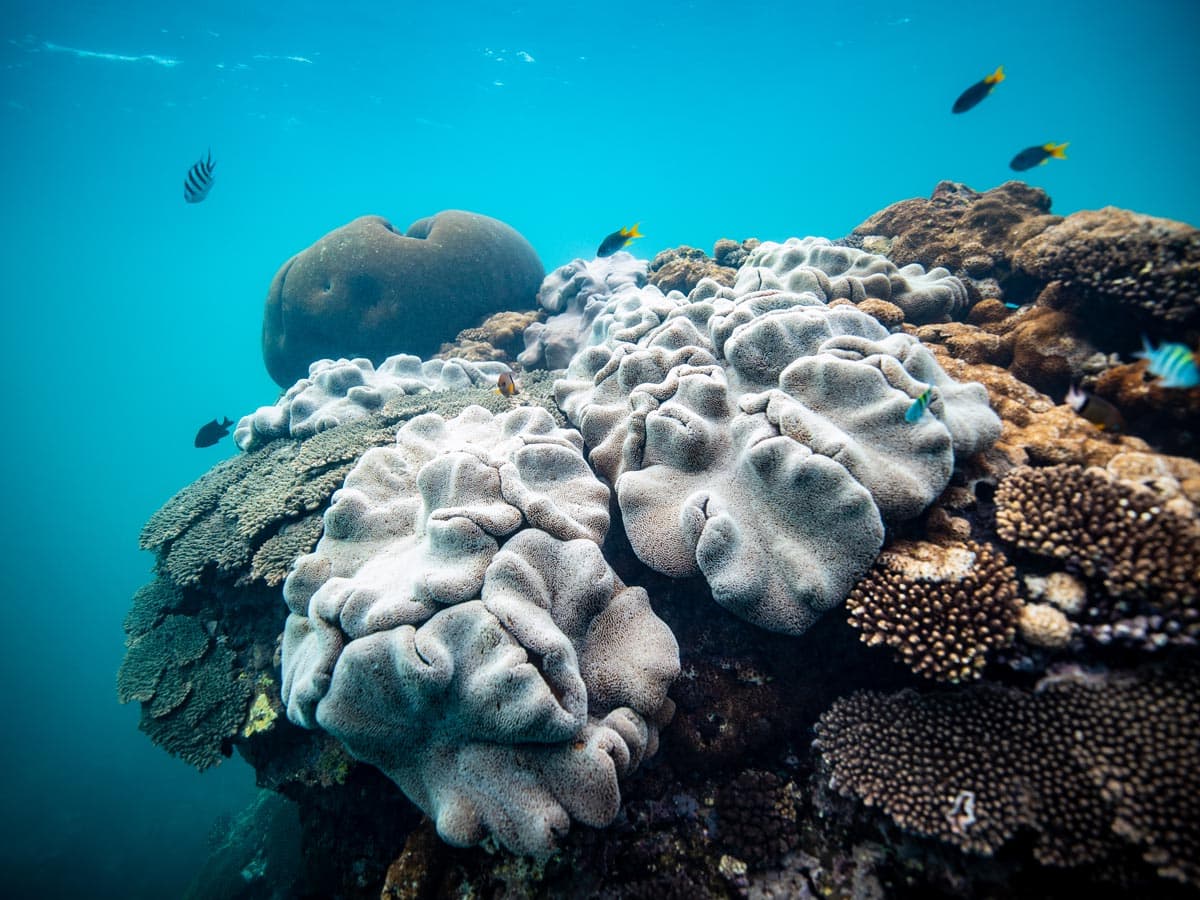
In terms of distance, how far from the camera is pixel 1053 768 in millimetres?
2311

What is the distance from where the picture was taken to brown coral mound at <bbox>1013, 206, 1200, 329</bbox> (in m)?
3.33

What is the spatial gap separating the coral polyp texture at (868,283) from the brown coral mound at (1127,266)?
0.96m

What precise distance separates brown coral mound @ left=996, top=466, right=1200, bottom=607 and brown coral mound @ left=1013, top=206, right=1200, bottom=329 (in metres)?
1.82

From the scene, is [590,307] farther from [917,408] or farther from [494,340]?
[917,408]

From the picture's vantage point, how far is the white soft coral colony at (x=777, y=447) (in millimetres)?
2824

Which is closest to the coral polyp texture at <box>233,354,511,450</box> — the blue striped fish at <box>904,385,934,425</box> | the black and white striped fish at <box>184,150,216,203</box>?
the black and white striped fish at <box>184,150,216,203</box>

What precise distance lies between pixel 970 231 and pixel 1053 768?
637 cm

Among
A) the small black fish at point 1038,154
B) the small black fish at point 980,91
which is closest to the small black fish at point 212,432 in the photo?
the small black fish at point 980,91

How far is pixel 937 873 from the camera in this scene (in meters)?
2.43

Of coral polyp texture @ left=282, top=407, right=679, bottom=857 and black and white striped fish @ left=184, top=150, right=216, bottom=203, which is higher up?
black and white striped fish @ left=184, top=150, right=216, bottom=203

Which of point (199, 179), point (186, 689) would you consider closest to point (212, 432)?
point (199, 179)

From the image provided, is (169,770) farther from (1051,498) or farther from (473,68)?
(473,68)

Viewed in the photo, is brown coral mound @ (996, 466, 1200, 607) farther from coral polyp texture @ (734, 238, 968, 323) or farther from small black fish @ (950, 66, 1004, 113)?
small black fish @ (950, 66, 1004, 113)

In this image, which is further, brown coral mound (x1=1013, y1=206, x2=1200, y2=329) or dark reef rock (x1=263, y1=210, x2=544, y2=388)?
dark reef rock (x1=263, y1=210, x2=544, y2=388)
